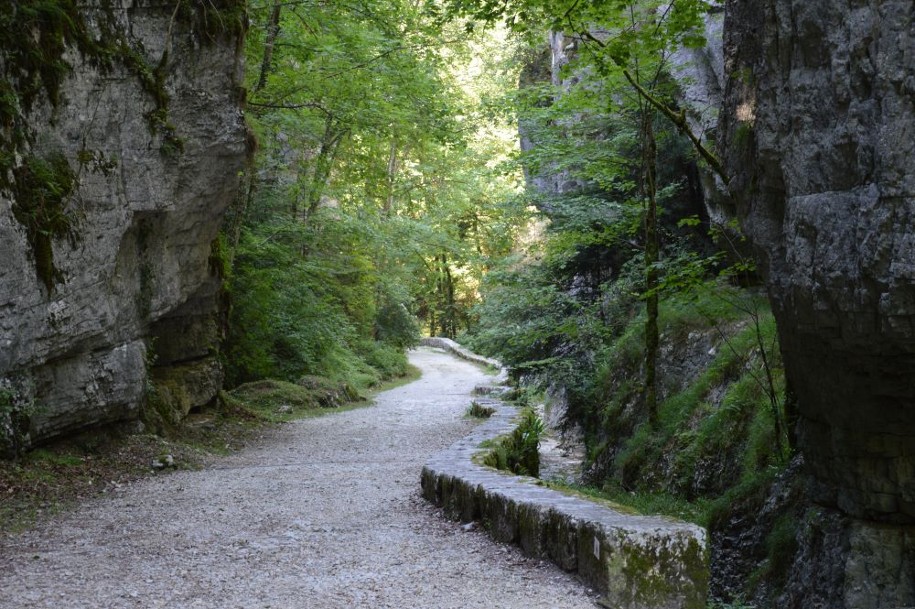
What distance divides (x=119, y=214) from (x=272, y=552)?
5554 mm

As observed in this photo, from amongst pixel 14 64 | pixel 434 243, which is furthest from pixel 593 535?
pixel 434 243

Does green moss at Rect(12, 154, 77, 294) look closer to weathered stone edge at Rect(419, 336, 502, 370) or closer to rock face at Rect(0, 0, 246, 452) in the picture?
rock face at Rect(0, 0, 246, 452)

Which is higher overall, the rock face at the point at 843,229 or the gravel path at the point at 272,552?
the rock face at the point at 843,229

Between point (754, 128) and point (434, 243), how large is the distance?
787 inches

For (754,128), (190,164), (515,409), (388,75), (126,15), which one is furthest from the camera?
(388,75)

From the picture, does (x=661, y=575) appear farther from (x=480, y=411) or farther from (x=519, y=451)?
(x=480, y=411)

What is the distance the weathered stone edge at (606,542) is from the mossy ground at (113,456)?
13.5ft

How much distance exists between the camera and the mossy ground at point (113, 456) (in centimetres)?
727

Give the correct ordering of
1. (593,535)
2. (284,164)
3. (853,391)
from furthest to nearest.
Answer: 1. (284,164)
2. (853,391)
3. (593,535)

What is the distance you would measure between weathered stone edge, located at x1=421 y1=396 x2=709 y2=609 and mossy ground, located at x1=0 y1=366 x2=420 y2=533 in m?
4.12

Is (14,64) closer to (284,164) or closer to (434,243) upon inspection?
(284,164)

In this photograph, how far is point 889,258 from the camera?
478 centimetres

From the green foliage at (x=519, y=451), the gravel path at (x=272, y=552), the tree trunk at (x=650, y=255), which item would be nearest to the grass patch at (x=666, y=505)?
the green foliage at (x=519, y=451)

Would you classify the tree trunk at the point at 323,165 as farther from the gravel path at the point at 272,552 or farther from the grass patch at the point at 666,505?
the grass patch at the point at 666,505
